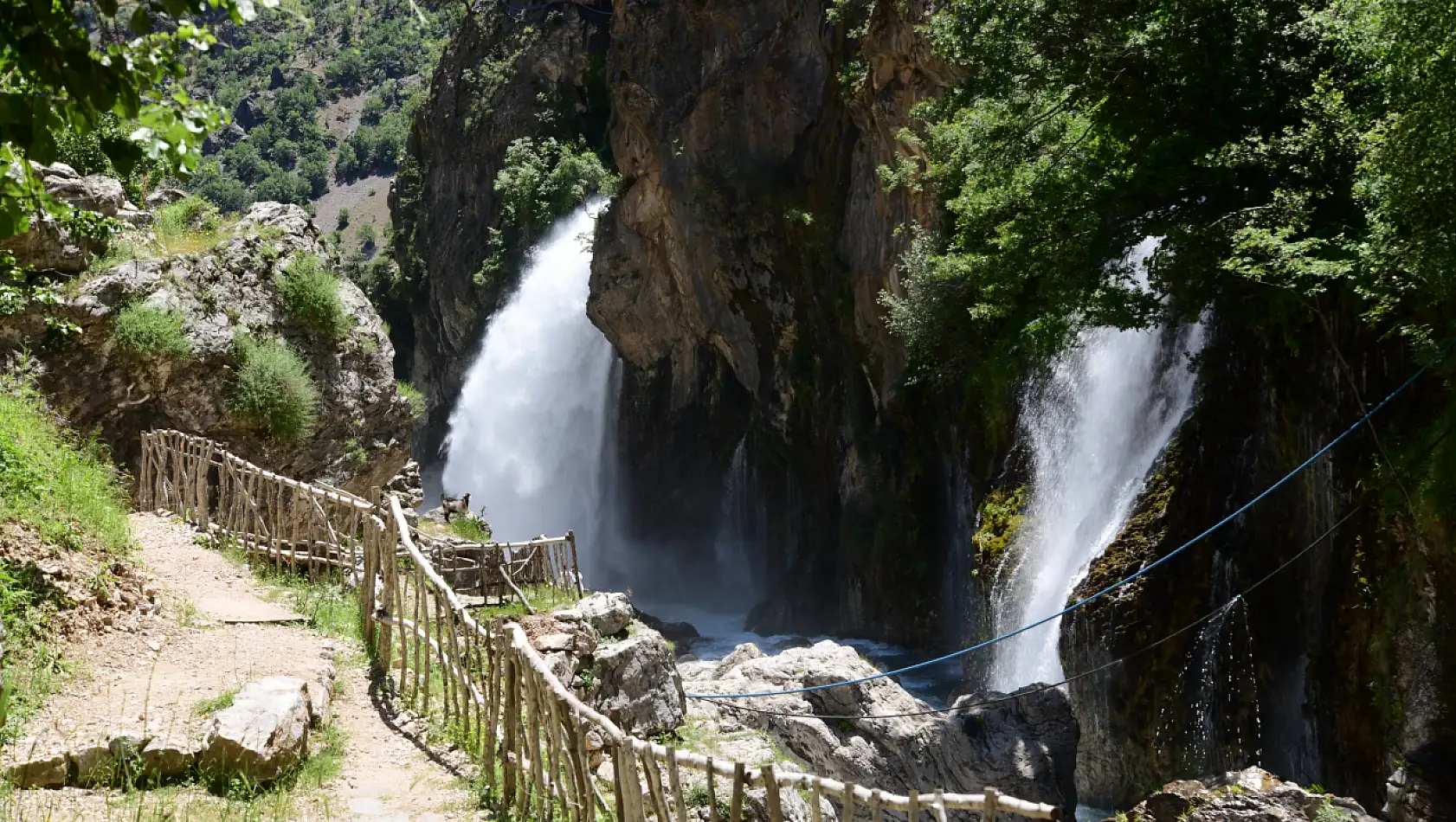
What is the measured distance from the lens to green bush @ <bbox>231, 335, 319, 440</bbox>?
16.2 m

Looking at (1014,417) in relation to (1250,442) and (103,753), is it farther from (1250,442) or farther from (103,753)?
(103,753)

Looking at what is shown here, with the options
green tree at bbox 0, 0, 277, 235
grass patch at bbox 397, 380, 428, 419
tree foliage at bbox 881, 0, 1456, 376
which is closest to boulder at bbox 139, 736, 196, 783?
green tree at bbox 0, 0, 277, 235

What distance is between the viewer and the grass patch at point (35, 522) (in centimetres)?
691

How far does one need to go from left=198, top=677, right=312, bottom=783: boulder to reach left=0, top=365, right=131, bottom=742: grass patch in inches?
41.9

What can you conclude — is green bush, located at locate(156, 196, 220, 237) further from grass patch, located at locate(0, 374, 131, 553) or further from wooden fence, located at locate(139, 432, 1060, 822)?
wooden fence, located at locate(139, 432, 1060, 822)

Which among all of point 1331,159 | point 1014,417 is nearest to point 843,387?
point 1014,417

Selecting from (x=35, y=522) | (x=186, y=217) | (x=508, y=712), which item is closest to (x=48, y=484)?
(x=35, y=522)

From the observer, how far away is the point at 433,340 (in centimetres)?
4769

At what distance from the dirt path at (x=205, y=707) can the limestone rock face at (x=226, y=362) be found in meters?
5.50

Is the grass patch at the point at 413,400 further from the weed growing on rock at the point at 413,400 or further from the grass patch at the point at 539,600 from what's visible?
the grass patch at the point at 539,600

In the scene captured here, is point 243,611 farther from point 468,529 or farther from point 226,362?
point 468,529

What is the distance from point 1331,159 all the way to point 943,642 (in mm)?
12773

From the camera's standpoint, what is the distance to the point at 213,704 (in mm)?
7109

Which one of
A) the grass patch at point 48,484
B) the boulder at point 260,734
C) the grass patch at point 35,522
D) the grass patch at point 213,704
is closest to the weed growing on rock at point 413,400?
the grass patch at point 48,484
